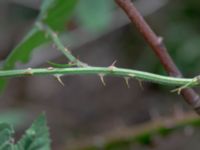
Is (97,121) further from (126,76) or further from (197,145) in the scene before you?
(126,76)

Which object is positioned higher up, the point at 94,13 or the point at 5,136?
the point at 94,13

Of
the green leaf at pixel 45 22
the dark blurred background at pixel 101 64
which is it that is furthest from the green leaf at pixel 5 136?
the dark blurred background at pixel 101 64

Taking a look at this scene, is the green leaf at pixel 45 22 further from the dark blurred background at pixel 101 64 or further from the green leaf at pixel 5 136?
the dark blurred background at pixel 101 64

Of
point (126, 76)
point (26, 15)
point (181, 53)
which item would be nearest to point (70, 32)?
point (26, 15)

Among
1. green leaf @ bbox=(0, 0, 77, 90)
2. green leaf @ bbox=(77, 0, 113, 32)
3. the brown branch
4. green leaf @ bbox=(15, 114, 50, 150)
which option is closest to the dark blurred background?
green leaf @ bbox=(77, 0, 113, 32)

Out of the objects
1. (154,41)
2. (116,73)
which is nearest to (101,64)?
(154,41)

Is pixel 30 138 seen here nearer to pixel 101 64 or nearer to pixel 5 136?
pixel 5 136
